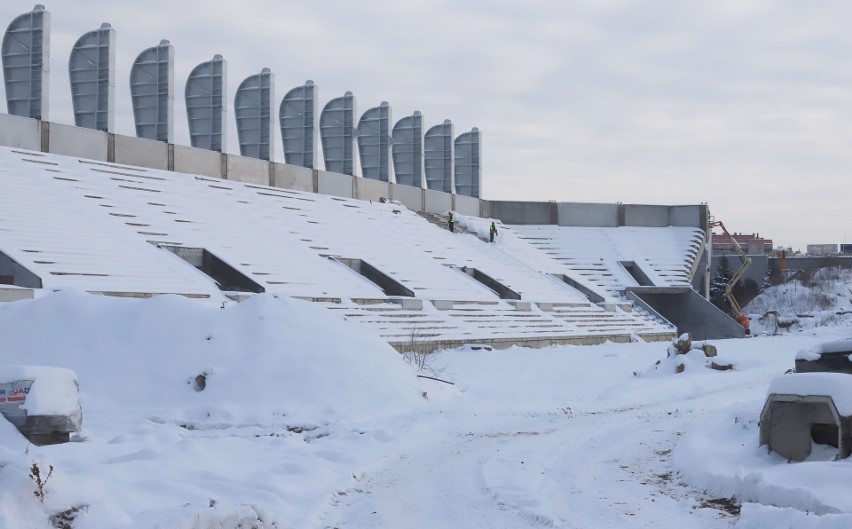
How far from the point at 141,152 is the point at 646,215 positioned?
3023 cm

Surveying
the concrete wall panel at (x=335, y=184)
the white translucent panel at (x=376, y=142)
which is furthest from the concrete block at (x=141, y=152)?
the white translucent panel at (x=376, y=142)

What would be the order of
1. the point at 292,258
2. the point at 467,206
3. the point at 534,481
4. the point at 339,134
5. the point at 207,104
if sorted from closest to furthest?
the point at 534,481 → the point at 292,258 → the point at 207,104 → the point at 339,134 → the point at 467,206

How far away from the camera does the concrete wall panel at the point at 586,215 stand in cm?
5572

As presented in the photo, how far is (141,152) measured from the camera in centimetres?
3638

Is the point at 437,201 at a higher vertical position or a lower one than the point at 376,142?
lower

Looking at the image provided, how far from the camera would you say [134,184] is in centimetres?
3344

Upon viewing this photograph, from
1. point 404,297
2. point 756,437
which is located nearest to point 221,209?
point 404,297

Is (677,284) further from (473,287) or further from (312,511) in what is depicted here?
(312,511)

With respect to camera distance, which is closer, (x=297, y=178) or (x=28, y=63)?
(x=28, y=63)

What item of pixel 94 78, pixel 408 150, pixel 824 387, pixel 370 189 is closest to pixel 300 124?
pixel 370 189

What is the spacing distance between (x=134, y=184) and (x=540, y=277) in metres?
16.7

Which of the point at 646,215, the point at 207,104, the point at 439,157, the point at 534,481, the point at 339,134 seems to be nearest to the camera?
the point at 534,481

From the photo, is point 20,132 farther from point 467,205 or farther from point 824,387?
point 824,387

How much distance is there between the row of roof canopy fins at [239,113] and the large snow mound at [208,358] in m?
20.2
